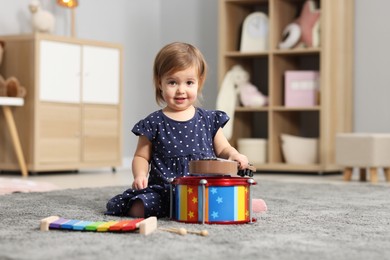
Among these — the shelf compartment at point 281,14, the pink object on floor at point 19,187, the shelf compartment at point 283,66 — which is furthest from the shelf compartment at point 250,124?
the pink object on floor at point 19,187

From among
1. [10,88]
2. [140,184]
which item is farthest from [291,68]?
[140,184]

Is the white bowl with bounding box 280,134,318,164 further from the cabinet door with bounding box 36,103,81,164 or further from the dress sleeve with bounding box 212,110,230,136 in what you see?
the dress sleeve with bounding box 212,110,230,136

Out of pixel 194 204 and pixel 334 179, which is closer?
pixel 194 204

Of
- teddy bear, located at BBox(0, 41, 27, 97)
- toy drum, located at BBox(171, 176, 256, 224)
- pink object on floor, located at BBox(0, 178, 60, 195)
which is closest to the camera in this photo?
toy drum, located at BBox(171, 176, 256, 224)

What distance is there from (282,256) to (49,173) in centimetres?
316

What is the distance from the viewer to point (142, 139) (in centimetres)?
208

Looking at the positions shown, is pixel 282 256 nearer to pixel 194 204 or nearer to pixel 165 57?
pixel 194 204

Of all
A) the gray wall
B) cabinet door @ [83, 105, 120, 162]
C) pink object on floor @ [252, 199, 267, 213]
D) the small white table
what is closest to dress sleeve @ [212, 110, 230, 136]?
pink object on floor @ [252, 199, 267, 213]

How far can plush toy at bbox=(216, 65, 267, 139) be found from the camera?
456cm

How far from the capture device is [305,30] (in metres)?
4.47

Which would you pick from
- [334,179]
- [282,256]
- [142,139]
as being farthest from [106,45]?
[282,256]

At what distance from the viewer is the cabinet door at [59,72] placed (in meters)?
4.09

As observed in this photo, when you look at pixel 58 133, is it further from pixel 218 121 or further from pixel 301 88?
pixel 218 121

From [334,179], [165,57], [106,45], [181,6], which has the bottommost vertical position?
[334,179]
